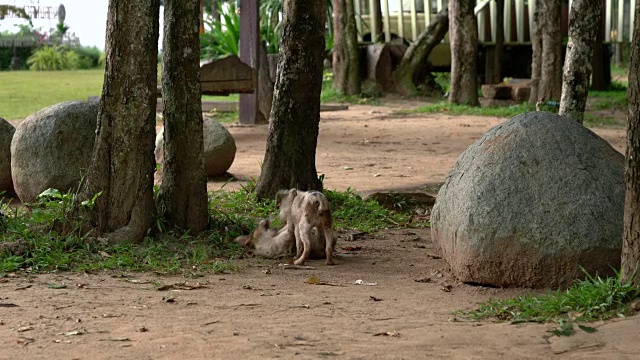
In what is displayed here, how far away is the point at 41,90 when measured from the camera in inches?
1006

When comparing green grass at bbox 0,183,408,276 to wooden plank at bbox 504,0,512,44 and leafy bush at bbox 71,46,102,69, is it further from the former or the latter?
leafy bush at bbox 71,46,102,69

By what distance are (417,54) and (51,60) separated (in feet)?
60.4

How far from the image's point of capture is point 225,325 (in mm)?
5453

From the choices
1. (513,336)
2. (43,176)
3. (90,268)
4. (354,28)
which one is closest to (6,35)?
(354,28)

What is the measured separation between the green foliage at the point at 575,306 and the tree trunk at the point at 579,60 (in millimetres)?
5169

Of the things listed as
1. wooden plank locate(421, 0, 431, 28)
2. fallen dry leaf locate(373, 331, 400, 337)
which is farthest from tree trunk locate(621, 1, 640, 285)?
wooden plank locate(421, 0, 431, 28)

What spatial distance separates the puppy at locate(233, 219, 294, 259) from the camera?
7891 mm

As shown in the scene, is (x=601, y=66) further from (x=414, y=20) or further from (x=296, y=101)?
(x=296, y=101)

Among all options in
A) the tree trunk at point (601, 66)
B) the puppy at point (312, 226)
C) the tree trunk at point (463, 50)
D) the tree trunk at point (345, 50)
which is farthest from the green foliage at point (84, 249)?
the tree trunk at point (601, 66)

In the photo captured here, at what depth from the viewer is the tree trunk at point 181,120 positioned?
8180mm

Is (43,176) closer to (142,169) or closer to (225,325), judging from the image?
(142,169)

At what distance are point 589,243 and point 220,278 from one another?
257 centimetres

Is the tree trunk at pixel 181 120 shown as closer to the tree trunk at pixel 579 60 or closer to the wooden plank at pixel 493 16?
the tree trunk at pixel 579 60

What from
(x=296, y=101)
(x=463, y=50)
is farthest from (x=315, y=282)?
(x=463, y=50)
